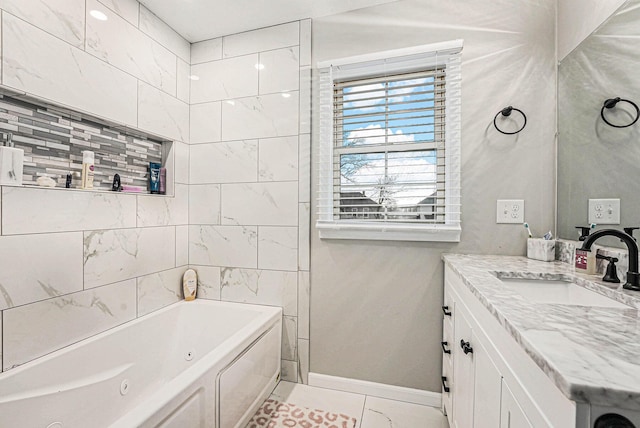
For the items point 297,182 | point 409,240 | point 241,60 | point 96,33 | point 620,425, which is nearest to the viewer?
point 620,425

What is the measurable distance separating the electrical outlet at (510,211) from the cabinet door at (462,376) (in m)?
0.70

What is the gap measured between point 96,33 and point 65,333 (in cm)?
158

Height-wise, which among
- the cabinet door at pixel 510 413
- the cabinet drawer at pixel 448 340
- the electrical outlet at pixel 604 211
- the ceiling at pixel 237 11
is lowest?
the cabinet drawer at pixel 448 340

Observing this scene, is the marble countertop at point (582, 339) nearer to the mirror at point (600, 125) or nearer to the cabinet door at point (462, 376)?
the cabinet door at point (462, 376)

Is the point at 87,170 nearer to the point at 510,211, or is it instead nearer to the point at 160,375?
the point at 160,375

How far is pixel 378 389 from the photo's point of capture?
183cm

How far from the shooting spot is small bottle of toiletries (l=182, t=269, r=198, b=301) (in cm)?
213

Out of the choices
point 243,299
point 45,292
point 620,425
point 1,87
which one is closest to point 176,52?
point 1,87

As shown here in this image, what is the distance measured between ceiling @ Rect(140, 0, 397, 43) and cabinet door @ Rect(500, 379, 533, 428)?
2128 millimetres

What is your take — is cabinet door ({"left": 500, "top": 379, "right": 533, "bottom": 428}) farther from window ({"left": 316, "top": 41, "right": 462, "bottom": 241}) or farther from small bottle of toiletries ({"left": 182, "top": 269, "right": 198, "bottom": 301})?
small bottle of toiletries ({"left": 182, "top": 269, "right": 198, "bottom": 301})

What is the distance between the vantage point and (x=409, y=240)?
1.78 m

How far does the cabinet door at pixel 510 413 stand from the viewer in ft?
2.10

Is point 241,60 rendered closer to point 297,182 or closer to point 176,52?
point 176,52

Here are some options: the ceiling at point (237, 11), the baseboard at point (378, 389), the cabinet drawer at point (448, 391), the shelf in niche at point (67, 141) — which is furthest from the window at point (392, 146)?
the shelf in niche at point (67, 141)
